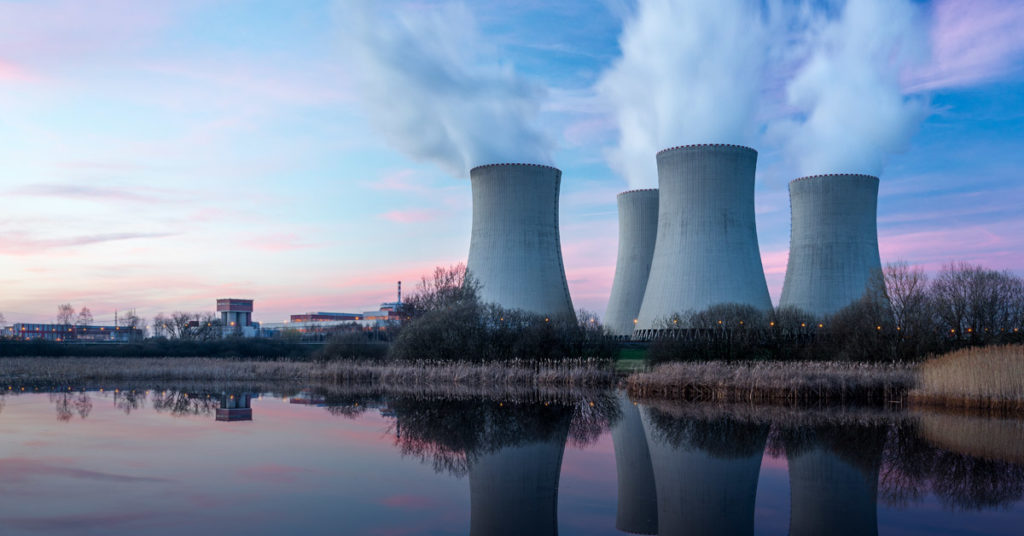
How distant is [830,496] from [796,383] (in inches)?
291

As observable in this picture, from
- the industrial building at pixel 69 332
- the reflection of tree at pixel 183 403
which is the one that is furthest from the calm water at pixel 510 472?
the industrial building at pixel 69 332

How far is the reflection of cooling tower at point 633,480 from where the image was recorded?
16.1 feet

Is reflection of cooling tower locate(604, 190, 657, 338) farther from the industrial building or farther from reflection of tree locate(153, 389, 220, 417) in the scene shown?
the industrial building

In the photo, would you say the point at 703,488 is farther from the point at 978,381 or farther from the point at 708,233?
the point at 708,233

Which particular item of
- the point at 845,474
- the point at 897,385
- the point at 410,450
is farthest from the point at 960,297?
the point at 410,450

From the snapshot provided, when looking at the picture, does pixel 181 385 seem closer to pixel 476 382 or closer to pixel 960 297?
pixel 476 382

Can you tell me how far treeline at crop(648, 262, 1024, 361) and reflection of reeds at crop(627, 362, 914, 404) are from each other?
2860 mm

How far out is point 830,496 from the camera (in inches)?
222

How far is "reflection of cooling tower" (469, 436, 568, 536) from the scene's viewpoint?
4785 mm

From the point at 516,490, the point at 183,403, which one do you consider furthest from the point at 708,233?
the point at 516,490

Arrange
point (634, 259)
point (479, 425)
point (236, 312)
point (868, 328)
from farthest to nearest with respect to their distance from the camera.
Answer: point (236, 312), point (634, 259), point (868, 328), point (479, 425)

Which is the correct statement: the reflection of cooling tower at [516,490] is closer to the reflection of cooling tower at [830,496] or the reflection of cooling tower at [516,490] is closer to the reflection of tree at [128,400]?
the reflection of cooling tower at [830,496]

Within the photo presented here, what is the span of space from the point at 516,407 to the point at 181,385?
9223 millimetres

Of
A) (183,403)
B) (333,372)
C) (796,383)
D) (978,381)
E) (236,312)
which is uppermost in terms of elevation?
(236,312)
